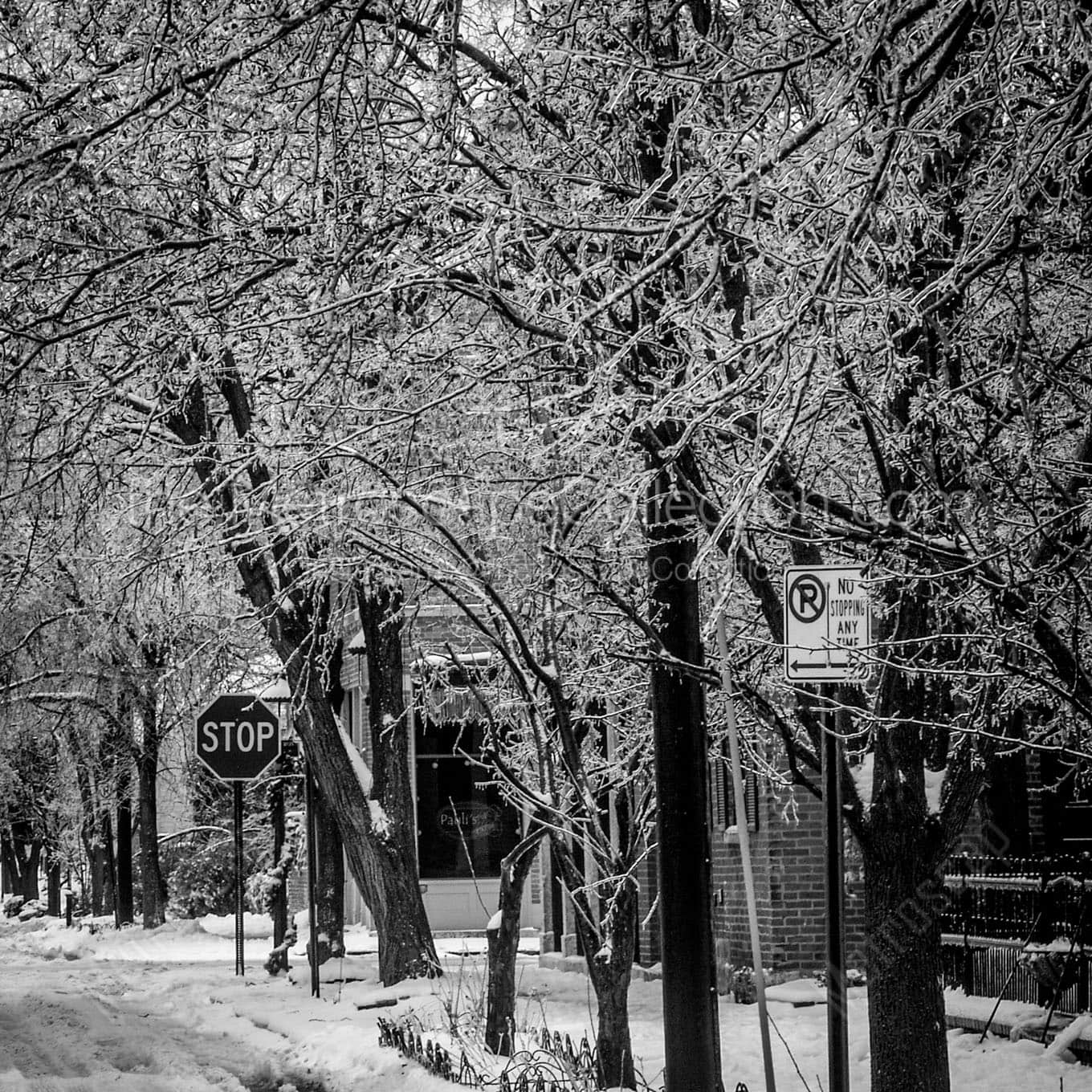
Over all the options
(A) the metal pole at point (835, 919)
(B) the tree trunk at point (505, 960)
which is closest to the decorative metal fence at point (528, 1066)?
(B) the tree trunk at point (505, 960)

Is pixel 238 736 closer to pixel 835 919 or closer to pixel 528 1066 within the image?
pixel 528 1066

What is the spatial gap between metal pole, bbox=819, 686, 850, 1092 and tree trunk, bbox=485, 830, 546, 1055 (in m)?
4.21

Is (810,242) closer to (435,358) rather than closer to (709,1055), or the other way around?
(435,358)

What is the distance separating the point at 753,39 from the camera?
6.99m

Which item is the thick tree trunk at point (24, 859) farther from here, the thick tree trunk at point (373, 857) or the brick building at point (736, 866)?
the thick tree trunk at point (373, 857)

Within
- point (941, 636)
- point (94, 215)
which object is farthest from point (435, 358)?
point (941, 636)

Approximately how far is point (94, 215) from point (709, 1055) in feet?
16.4

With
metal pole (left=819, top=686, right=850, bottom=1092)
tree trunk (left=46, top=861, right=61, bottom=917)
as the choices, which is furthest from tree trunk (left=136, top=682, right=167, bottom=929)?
metal pole (left=819, top=686, right=850, bottom=1092)

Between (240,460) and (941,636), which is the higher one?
(240,460)

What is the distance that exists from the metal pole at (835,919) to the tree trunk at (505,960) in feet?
13.8

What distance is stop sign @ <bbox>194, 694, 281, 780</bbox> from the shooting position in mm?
17703

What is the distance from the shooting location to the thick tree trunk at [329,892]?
1834cm

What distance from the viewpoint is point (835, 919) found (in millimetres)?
6297

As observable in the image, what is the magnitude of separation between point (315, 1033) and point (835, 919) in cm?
797
